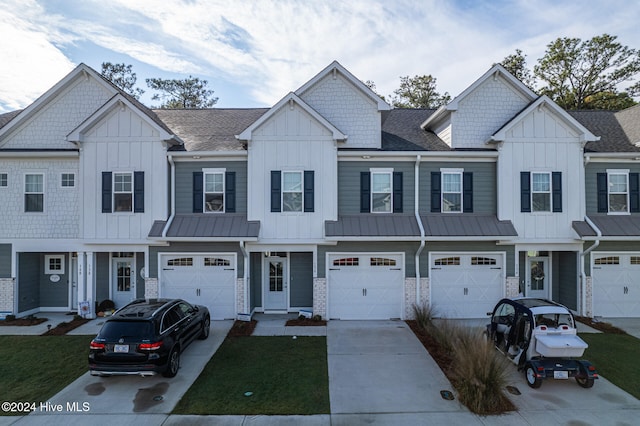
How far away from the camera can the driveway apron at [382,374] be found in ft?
24.3

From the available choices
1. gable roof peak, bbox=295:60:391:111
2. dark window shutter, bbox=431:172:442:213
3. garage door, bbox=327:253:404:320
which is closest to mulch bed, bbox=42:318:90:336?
garage door, bbox=327:253:404:320

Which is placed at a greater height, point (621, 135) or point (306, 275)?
point (621, 135)

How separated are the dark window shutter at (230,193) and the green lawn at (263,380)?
485cm

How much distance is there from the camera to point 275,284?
14.9m

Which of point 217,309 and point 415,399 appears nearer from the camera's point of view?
point 415,399

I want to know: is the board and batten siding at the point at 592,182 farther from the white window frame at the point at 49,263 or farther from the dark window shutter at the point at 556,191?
the white window frame at the point at 49,263

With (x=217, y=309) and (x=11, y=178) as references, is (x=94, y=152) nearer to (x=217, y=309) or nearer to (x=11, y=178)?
(x=11, y=178)

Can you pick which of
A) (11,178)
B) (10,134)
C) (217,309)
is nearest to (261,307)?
(217,309)

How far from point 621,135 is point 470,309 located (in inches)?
391

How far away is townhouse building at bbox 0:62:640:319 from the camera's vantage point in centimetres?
1335

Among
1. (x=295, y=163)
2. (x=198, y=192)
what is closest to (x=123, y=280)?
(x=198, y=192)

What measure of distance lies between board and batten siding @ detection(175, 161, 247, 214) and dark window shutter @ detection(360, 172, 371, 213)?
439cm

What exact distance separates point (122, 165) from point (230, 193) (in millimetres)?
4071

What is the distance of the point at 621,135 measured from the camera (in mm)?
15289
